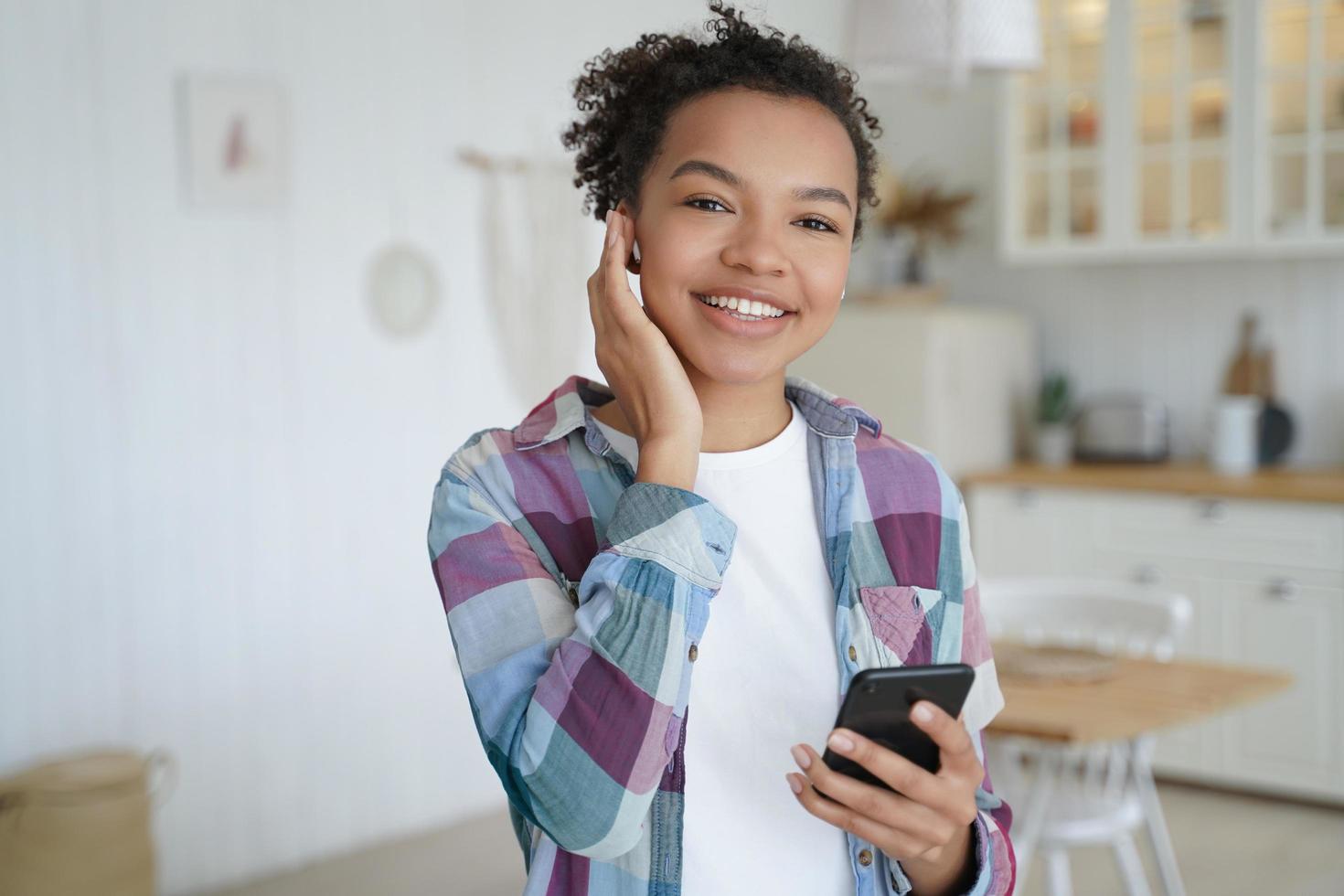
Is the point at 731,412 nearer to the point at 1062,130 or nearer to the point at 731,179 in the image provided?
the point at 731,179

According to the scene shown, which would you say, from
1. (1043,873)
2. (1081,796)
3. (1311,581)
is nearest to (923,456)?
(1081,796)

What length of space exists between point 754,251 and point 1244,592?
138 inches

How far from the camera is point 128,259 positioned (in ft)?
11.4

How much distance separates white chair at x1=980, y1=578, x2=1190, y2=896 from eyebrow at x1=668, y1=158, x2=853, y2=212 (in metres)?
1.68

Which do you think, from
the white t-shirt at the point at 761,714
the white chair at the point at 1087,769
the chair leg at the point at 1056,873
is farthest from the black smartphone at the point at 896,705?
the chair leg at the point at 1056,873

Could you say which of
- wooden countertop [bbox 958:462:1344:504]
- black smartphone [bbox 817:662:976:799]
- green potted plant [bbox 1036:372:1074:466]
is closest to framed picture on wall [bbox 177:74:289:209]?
wooden countertop [bbox 958:462:1344:504]

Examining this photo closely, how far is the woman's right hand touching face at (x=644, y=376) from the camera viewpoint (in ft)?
3.37

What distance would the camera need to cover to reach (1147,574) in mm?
4293

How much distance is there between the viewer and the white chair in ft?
8.73

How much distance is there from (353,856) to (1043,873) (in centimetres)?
189

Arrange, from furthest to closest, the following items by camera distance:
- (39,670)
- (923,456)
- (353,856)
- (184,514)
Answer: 1. (353,856)
2. (184,514)
3. (39,670)
4. (923,456)

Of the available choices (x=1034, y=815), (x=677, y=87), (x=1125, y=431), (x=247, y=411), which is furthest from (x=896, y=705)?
(x=1125, y=431)

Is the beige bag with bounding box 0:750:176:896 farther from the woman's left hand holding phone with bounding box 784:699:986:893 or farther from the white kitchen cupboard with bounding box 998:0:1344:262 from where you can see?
the white kitchen cupboard with bounding box 998:0:1344:262

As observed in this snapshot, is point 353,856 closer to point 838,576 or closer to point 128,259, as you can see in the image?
point 128,259
